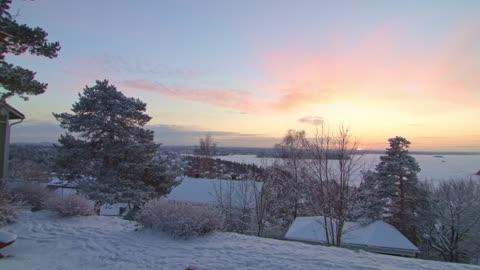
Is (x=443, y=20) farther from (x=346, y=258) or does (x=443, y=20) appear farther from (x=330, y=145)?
(x=346, y=258)

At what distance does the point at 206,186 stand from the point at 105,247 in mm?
21137

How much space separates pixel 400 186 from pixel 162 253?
21154 mm

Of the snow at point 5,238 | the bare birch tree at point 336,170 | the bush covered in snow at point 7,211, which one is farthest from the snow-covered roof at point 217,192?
the snow at point 5,238

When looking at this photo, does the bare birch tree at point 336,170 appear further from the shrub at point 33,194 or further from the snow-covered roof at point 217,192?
the shrub at point 33,194

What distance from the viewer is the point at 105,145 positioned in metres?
19.5

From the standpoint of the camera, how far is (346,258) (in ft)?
19.5

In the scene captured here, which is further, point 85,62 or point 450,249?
point 450,249

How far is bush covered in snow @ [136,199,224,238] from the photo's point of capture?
7.41 metres

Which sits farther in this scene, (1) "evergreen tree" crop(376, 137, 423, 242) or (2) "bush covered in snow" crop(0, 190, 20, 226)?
(1) "evergreen tree" crop(376, 137, 423, 242)

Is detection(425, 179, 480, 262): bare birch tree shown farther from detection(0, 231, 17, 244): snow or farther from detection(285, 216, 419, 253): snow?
detection(0, 231, 17, 244): snow

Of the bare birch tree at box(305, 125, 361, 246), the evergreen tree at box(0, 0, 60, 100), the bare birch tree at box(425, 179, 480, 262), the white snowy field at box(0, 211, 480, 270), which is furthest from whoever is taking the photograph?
the bare birch tree at box(425, 179, 480, 262)

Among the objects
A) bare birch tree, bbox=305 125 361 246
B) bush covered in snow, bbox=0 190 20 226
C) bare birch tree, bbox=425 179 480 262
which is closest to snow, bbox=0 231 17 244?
bush covered in snow, bbox=0 190 20 226

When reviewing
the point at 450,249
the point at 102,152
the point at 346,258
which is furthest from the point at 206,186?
the point at 346,258

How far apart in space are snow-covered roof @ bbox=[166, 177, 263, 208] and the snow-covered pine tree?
3570 millimetres
